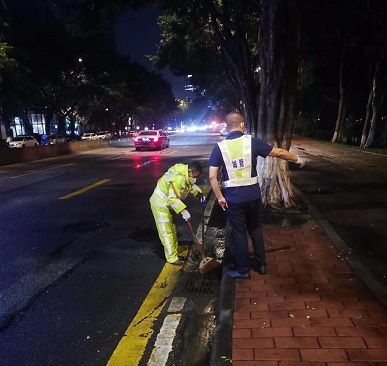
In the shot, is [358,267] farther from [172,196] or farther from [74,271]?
[74,271]

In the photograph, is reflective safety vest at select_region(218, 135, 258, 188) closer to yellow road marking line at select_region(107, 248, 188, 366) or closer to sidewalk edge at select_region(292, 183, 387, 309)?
yellow road marking line at select_region(107, 248, 188, 366)

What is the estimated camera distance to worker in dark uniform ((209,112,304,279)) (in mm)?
4141

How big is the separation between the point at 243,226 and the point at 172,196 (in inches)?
42.3

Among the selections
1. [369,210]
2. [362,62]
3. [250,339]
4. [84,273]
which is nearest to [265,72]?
[369,210]

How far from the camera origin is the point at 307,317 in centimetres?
345

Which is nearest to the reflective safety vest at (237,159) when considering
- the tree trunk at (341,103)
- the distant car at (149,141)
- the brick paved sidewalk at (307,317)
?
the brick paved sidewalk at (307,317)

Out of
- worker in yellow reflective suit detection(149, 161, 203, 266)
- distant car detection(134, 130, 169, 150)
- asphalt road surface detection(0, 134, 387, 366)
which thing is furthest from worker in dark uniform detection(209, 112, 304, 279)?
distant car detection(134, 130, 169, 150)

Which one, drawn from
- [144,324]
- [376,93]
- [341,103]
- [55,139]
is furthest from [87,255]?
[55,139]

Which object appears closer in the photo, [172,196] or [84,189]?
[172,196]

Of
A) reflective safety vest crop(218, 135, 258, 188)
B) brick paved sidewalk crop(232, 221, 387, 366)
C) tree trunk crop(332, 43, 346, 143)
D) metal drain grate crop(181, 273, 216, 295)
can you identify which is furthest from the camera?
tree trunk crop(332, 43, 346, 143)

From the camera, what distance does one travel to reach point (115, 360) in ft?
10.3

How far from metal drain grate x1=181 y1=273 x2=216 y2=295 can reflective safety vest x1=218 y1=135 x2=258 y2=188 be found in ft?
4.34

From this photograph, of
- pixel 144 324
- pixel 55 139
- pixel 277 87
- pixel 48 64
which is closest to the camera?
pixel 144 324

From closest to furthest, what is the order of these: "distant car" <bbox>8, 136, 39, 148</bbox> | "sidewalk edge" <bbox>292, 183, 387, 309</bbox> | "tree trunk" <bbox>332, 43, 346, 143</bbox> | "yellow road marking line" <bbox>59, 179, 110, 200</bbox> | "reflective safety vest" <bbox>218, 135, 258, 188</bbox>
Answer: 1. "sidewalk edge" <bbox>292, 183, 387, 309</bbox>
2. "reflective safety vest" <bbox>218, 135, 258, 188</bbox>
3. "yellow road marking line" <bbox>59, 179, 110, 200</bbox>
4. "tree trunk" <bbox>332, 43, 346, 143</bbox>
5. "distant car" <bbox>8, 136, 39, 148</bbox>
